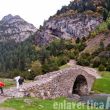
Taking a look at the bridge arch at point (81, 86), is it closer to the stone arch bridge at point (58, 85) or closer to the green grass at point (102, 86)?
the stone arch bridge at point (58, 85)

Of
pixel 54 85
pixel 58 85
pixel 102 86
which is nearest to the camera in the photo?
pixel 54 85

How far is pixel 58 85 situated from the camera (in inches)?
1994

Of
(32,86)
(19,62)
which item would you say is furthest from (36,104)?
(19,62)

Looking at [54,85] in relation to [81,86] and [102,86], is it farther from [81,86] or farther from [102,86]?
[102,86]

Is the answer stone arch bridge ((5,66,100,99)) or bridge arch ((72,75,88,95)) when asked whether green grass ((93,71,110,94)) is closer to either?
stone arch bridge ((5,66,100,99))

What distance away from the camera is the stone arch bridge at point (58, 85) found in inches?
1701

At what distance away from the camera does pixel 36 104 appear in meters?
36.8

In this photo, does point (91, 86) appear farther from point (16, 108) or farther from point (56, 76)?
point (16, 108)

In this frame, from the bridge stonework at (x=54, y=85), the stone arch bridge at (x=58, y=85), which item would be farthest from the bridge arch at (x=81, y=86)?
the bridge stonework at (x=54, y=85)

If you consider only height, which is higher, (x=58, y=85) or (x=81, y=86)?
(x=58, y=85)

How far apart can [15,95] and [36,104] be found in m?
4.39

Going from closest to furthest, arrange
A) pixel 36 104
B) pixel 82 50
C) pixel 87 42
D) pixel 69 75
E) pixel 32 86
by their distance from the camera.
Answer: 1. pixel 36 104
2. pixel 32 86
3. pixel 69 75
4. pixel 82 50
5. pixel 87 42

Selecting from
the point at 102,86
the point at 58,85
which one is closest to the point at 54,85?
the point at 58,85

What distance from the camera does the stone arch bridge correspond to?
43203 mm
